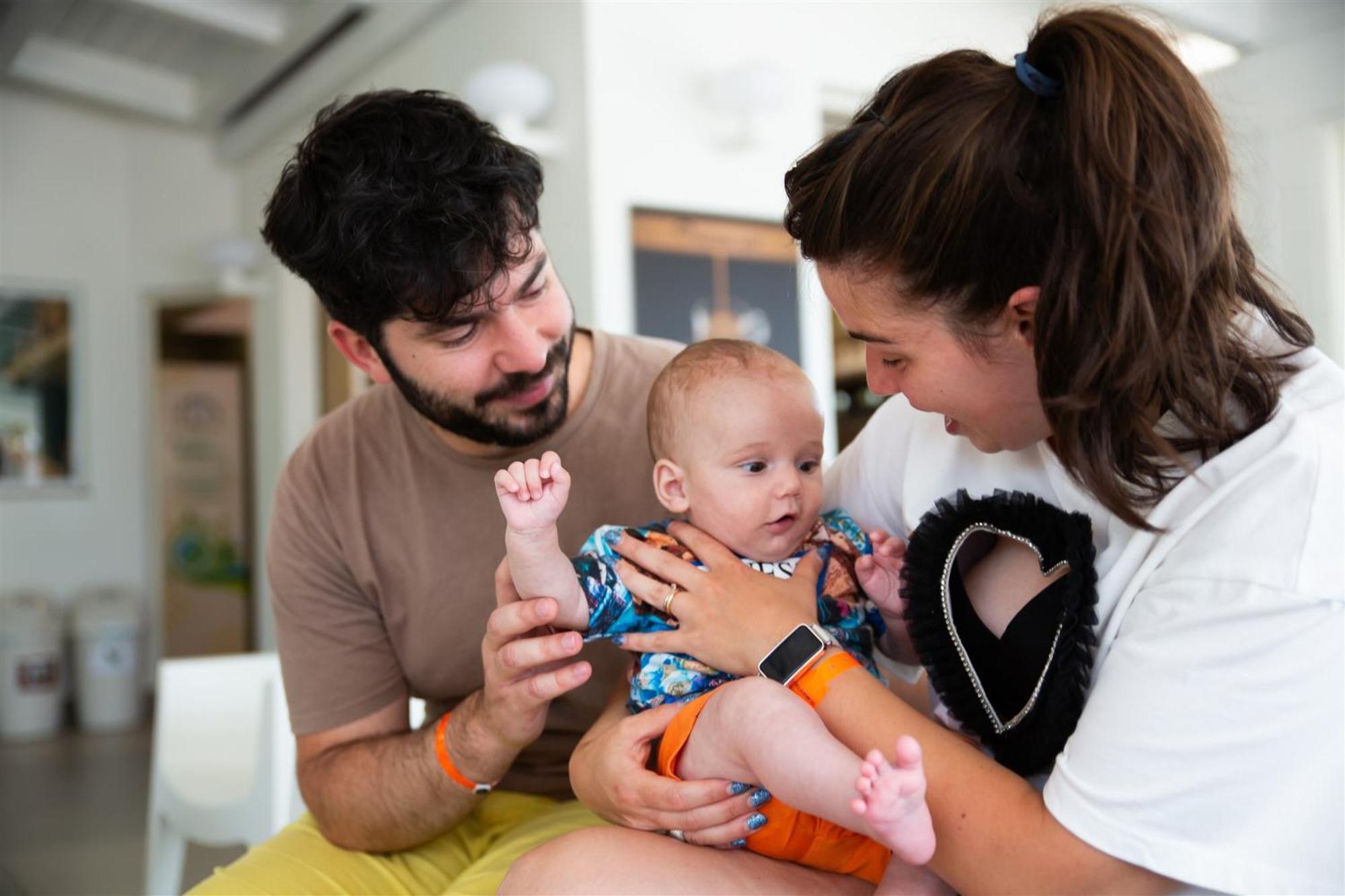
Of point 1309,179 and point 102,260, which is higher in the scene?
point 102,260

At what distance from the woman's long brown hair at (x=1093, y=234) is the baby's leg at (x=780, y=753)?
14.8 inches

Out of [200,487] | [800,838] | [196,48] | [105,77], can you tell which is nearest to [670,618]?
[800,838]

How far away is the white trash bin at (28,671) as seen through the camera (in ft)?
22.1

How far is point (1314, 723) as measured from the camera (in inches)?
38.6

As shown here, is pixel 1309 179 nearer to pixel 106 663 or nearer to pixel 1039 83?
pixel 1039 83

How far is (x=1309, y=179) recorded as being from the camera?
316cm

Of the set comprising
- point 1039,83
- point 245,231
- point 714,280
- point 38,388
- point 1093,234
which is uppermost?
point 245,231

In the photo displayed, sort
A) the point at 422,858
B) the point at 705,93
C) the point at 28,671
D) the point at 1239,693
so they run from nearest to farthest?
the point at 1239,693, the point at 422,858, the point at 705,93, the point at 28,671

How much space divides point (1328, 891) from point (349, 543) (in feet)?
4.65

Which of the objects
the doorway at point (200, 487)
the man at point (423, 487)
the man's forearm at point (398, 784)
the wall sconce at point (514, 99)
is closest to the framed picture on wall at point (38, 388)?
the doorway at point (200, 487)

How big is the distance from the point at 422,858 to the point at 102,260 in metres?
7.03

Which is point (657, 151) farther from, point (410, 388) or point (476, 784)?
point (476, 784)

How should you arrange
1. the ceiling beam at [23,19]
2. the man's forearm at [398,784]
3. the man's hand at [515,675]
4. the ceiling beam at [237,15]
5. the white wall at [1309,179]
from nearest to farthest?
1. the man's hand at [515,675]
2. the man's forearm at [398,784]
3. the white wall at [1309,179]
4. the ceiling beam at [237,15]
5. the ceiling beam at [23,19]

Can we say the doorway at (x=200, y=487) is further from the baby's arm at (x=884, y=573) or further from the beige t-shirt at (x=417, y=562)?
the baby's arm at (x=884, y=573)
